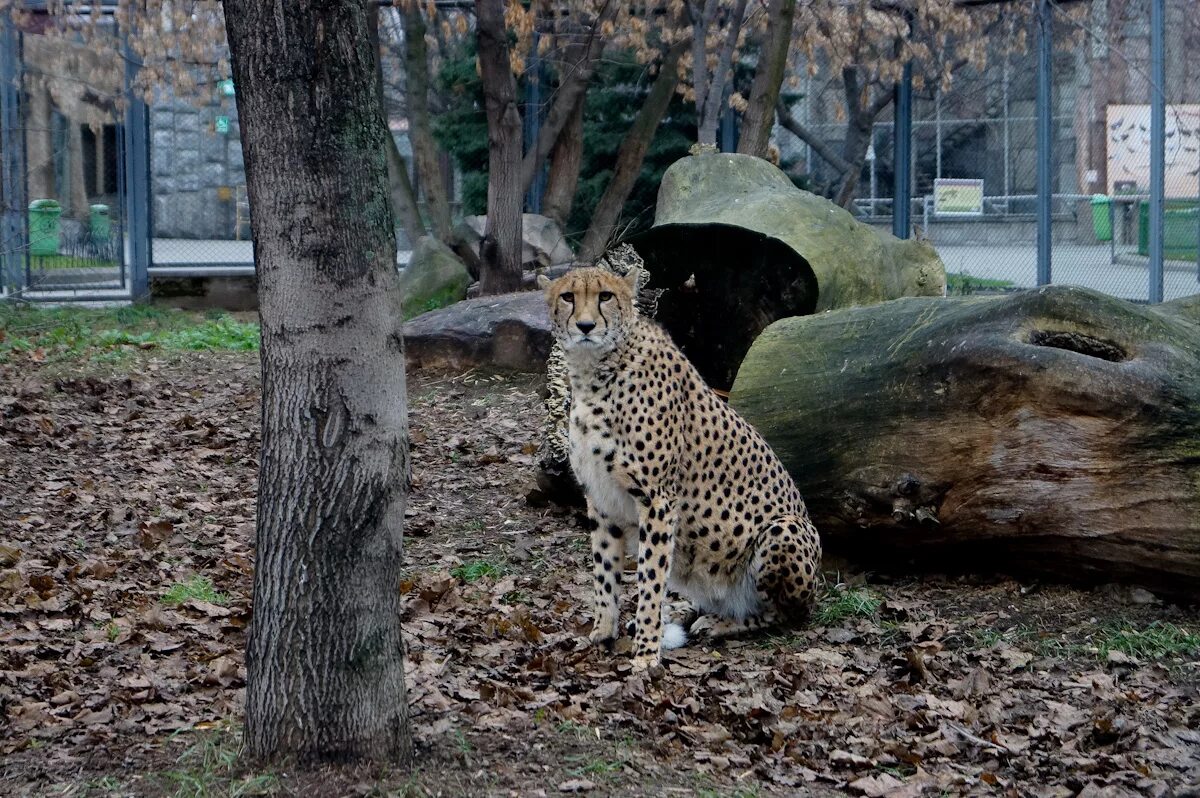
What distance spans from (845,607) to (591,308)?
1638mm

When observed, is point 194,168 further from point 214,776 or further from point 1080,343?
point 214,776

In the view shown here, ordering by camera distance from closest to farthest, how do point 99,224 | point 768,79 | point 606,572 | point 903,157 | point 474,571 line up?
1. point 606,572
2. point 474,571
3. point 768,79
4. point 903,157
5. point 99,224

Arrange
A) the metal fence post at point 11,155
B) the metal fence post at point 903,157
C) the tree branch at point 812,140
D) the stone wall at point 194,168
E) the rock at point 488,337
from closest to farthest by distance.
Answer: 1. the rock at point 488,337
2. the metal fence post at point 11,155
3. the metal fence post at point 903,157
4. the tree branch at point 812,140
5. the stone wall at point 194,168

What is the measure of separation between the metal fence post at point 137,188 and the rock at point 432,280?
3.13 m

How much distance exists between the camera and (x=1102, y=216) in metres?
13.3

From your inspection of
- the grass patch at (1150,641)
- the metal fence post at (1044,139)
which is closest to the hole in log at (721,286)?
the grass patch at (1150,641)

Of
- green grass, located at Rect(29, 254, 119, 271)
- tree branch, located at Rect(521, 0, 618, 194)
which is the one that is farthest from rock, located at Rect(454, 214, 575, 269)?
green grass, located at Rect(29, 254, 119, 271)

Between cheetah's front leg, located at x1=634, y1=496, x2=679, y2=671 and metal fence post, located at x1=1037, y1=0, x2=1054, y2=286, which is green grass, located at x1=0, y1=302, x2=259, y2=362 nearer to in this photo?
cheetah's front leg, located at x1=634, y1=496, x2=679, y2=671

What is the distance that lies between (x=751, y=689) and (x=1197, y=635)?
171cm

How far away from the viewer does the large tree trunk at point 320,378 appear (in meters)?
3.04

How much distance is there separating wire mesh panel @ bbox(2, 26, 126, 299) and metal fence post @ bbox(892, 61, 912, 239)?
819cm

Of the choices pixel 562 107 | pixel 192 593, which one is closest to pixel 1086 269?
pixel 562 107

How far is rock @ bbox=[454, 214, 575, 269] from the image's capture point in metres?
13.7

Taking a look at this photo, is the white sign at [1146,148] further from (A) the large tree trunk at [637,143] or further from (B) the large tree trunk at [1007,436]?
(B) the large tree trunk at [1007,436]
